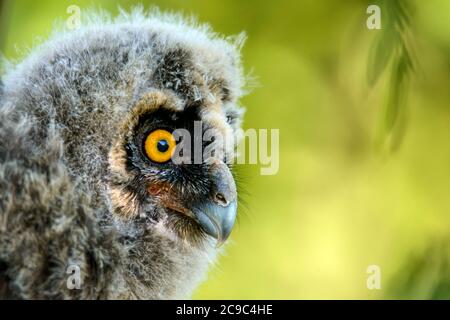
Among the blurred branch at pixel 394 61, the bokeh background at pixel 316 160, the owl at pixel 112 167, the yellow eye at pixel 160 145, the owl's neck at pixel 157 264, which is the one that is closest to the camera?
the blurred branch at pixel 394 61

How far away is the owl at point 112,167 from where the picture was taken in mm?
2508

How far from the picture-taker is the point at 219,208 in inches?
124

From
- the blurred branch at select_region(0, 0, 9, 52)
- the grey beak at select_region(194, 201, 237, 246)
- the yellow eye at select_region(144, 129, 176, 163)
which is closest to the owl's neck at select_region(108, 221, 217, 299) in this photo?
the grey beak at select_region(194, 201, 237, 246)

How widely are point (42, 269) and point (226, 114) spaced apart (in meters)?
1.44

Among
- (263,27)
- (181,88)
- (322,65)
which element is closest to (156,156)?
(181,88)

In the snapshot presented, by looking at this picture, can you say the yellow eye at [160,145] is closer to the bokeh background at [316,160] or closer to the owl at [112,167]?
the owl at [112,167]

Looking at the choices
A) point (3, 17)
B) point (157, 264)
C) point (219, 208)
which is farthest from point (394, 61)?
point (3, 17)

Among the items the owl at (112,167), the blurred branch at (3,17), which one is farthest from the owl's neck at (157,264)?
the blurred branch at (3,17)

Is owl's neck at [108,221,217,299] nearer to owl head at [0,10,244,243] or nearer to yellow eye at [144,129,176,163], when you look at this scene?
owl head at [0,10,244,243]

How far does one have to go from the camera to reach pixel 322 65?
6.07 metres

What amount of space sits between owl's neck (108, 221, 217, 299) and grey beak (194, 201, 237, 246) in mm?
167

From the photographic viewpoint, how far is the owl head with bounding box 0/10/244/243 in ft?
9.59

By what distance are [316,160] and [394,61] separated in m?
3.73

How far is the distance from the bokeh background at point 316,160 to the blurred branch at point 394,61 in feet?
7.10
